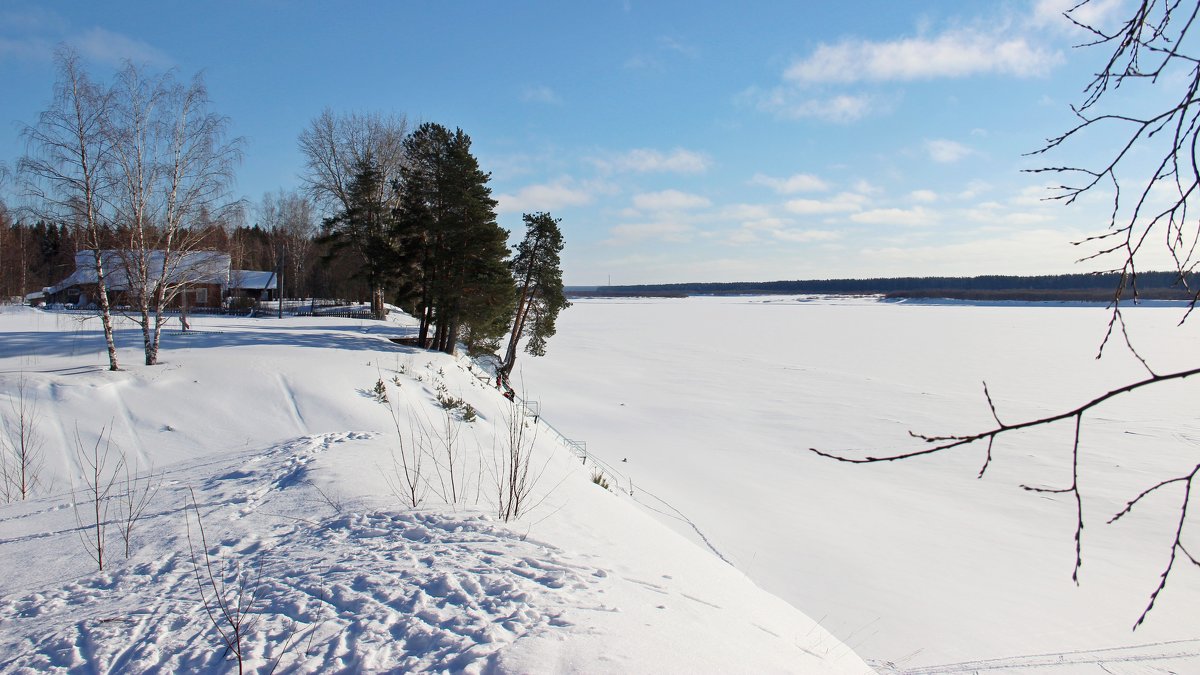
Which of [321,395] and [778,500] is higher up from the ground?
[321,395]

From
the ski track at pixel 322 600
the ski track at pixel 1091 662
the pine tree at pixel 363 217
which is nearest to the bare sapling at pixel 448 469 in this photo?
the ski track at pixel 322 600

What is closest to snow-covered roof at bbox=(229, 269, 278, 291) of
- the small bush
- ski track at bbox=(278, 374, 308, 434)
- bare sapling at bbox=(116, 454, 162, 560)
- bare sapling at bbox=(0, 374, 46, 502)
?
ski track at bbox=(278, 374, 308, 434)

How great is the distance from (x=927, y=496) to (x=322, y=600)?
12.2 meters

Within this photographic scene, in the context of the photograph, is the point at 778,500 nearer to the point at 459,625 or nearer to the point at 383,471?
the point at 383,471

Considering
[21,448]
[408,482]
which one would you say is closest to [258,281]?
[21,448]

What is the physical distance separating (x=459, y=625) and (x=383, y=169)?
120 ft

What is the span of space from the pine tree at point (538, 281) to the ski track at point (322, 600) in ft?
71.4

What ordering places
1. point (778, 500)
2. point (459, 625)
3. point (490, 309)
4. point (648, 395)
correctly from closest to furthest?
point (459, 625) < point (778, 500) < point (490, 309) < point (648, 395)

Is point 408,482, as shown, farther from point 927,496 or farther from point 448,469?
point 927,496

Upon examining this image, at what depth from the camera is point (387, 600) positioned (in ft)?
11.1

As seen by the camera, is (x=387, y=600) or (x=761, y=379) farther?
(x=761, y=379)

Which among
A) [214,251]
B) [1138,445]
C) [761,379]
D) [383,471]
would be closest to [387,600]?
[383,471]

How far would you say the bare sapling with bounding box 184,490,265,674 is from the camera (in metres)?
2.96

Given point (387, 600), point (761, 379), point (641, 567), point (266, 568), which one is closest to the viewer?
point (387, 600)
